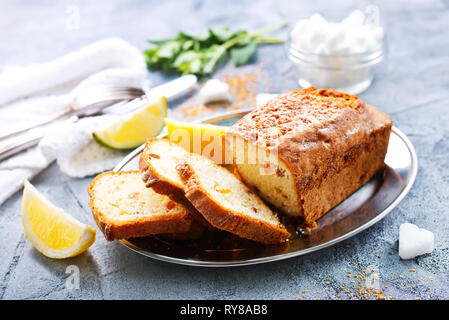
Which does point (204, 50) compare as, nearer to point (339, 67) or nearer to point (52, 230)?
point (339, 67)

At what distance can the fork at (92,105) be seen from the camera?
3.71 meters

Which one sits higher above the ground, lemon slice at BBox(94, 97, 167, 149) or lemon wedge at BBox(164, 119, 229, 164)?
lemon wedge at BBox(164, 119, 229, 164)

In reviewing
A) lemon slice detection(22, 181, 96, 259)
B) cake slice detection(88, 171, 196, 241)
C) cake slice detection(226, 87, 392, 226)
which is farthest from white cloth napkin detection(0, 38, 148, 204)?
cake slice detection(226, 87, 392, 226)

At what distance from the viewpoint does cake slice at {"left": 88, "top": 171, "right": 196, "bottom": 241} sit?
259 centimetres

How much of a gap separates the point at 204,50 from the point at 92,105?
1.51 metres

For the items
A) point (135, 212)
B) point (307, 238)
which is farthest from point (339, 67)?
point (135, 212)

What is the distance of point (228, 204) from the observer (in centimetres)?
257

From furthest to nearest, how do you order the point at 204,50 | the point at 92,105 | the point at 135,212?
1. the point at 204,50
2. the point at 92,105
3. the point at 135,212

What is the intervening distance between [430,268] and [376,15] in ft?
8.45

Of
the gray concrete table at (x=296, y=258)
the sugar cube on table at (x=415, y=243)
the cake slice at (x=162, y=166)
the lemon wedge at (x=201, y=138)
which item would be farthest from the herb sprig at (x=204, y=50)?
the sugar cube on table at (x=415, y=243)

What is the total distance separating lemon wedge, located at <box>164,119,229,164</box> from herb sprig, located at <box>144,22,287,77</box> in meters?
1.56

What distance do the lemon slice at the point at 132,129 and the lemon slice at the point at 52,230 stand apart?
2.91ft

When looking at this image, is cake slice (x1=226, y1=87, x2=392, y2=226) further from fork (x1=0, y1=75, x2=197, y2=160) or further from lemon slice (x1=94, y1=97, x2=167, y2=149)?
fork (x1=0, y1=75, x2=197, y2=160)

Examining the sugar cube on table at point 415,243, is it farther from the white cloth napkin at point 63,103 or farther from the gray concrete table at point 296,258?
the white cloth napkin at point 63,103
